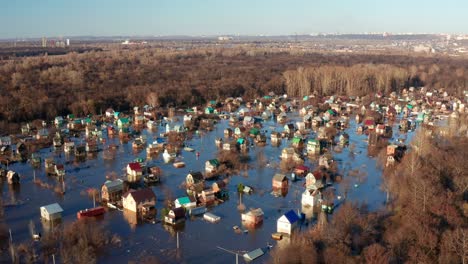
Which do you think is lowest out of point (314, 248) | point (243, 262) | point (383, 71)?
point (243, 262)

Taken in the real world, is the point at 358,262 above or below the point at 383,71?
below

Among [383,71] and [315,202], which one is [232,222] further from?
[383,71]

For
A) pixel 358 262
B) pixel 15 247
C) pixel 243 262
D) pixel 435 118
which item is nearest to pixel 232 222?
pixel 243 262

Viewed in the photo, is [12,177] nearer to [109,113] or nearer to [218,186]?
[218,186]

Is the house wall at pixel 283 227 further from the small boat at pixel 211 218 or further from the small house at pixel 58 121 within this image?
the small house at pixel 58 121

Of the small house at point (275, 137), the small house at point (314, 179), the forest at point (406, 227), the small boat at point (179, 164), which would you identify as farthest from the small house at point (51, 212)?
the small house at point (275, 137)

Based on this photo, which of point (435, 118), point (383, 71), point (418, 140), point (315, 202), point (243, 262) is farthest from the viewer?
point (383, 71)

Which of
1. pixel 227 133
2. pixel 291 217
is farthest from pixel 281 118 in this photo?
pixel 291 217
